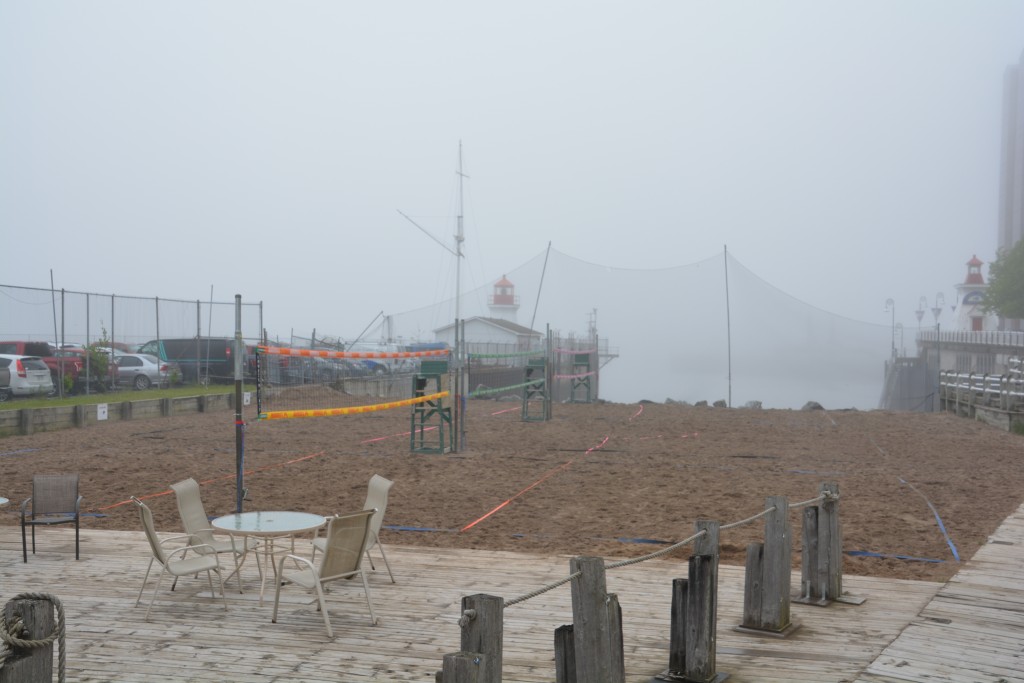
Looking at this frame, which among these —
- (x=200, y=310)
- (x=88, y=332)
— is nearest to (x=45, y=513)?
(x=88, y=332)

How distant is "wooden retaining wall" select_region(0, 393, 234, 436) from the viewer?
1734cm

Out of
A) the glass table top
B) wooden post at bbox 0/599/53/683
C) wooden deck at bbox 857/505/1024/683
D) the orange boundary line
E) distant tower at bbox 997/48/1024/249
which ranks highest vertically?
distant tower at bbox 997/48/1024/249

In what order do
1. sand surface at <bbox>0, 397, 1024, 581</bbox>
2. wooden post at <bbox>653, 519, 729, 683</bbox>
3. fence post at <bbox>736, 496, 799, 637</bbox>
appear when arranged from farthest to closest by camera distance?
sand surface at <bbox>0, 397, 1024, 581</bbox> → fence post at <bbox>736, 496, 799, 637</bbox> → wooden post at <bbox>653, 519, 729, 683</bbox>

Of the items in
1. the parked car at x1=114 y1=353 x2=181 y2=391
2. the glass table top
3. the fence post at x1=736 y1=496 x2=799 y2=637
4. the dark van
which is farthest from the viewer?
the dark van

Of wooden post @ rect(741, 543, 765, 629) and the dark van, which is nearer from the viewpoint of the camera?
wooden post @ rect(741, 543, 765, 629)

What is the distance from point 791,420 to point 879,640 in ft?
59.0

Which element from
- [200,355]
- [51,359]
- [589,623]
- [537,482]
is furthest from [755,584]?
[200,355]

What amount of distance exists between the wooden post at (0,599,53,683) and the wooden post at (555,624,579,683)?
1.98 m

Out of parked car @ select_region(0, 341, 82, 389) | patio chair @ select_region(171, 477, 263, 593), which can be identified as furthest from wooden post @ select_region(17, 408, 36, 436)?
patio chair @ select_region(171, 477, 263, 593)

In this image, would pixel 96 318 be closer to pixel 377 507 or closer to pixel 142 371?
pixel 142 371

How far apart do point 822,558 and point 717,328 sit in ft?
117

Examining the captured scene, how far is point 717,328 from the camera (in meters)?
41.2

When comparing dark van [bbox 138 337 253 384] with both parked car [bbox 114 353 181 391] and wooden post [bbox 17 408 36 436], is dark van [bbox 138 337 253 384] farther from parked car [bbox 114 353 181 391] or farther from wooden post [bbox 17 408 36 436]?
wooden post [bbox 17 408 36 436]

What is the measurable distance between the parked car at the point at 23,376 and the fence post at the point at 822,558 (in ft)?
56.9
